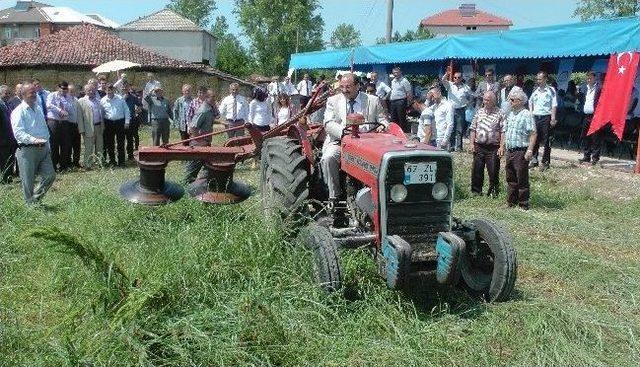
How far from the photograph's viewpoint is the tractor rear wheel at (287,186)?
5.39 m

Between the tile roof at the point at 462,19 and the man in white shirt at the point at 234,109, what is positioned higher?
the tile roof at the point at 462,19

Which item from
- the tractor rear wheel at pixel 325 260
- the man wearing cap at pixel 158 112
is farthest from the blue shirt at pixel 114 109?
the tractor rear wheel at pixel 325 260

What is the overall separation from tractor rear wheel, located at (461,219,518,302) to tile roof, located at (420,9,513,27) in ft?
281

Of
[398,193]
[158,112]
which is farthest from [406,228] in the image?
[158,112]

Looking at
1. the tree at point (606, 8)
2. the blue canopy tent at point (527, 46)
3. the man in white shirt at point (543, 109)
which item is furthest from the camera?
the tree at point (606, 8)

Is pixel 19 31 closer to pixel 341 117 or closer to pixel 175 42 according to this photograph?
pixel 175 42

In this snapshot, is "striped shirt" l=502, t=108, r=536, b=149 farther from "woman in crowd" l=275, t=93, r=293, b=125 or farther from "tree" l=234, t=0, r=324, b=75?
"tree" l=234, t=0, r=324, b=75

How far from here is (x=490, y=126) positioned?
8.90m

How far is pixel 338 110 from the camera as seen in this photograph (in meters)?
5.96

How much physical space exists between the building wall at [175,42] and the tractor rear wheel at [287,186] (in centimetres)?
5349

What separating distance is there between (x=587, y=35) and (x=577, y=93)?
501 cm

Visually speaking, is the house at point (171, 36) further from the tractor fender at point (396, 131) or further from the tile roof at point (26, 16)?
the tractor fender at point (396, 131)

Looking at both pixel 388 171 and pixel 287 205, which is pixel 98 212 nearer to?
pixel 287 205

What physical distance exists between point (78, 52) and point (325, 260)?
29964mm
